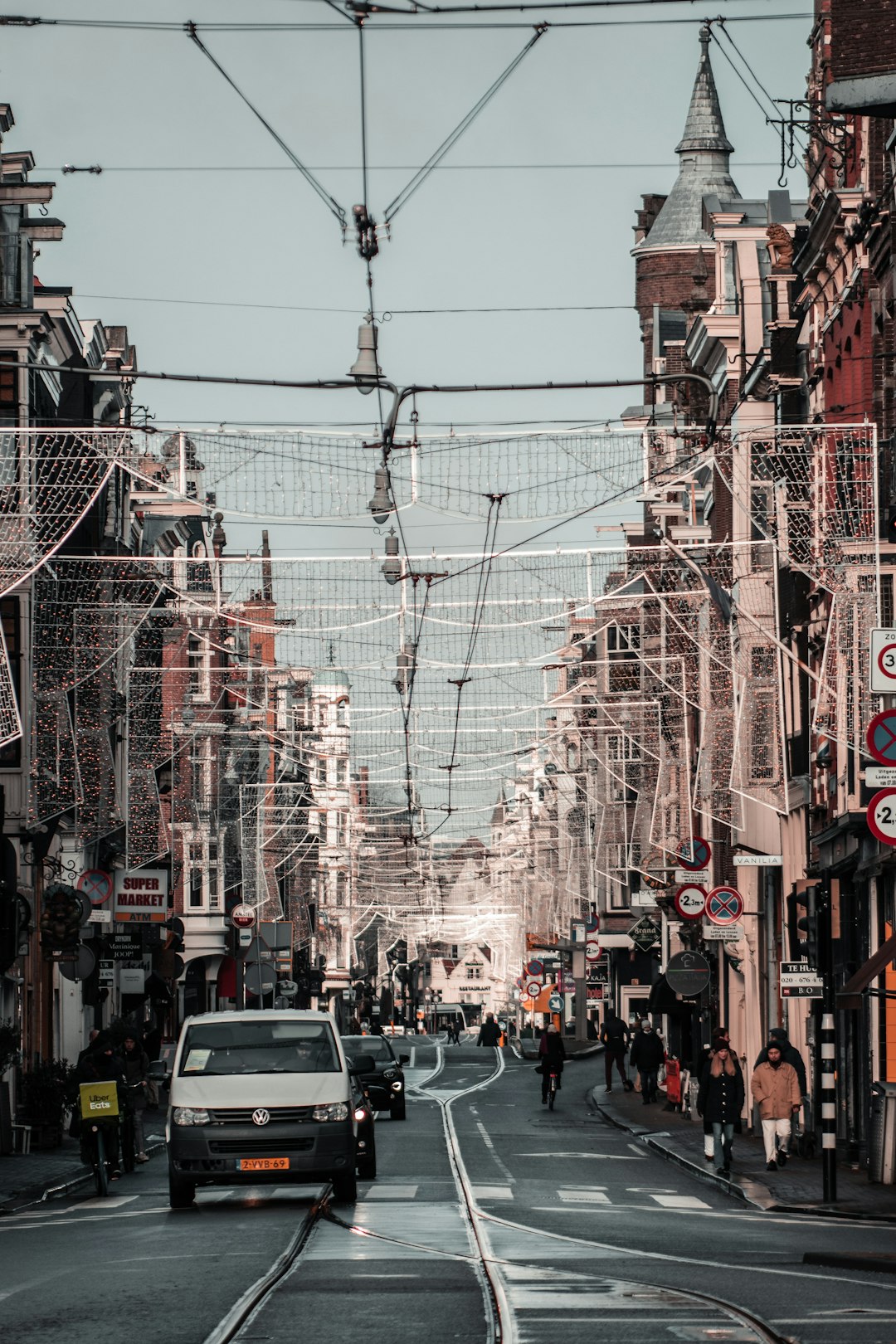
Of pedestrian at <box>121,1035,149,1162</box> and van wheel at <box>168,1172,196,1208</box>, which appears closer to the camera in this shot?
van wheel at <box>168,1172,196,1208</box>

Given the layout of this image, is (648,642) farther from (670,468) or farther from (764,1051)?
(670,468)

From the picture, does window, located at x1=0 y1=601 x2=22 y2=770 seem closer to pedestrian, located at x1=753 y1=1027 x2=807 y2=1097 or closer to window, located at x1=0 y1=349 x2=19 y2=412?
window, located at x1=0 y1=349 x2=19 y2=412

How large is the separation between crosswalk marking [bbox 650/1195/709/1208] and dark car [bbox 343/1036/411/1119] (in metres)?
18.8

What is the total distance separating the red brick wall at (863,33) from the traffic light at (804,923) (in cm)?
1176

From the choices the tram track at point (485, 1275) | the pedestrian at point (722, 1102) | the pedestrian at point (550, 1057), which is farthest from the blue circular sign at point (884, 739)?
the pedestrian at point (550, 1057)

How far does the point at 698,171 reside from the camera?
73.2 m

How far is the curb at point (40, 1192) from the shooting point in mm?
25781

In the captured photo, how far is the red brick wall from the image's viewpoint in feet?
113

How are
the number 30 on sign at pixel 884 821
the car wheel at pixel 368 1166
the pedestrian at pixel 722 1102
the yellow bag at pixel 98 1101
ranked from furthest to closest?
the pedestrian at pixel 722 1102 < the yellow bag at pixel 98 1101 < the car wheel at pixel 368 1166 < the number 30 on sign at pixel 884 821

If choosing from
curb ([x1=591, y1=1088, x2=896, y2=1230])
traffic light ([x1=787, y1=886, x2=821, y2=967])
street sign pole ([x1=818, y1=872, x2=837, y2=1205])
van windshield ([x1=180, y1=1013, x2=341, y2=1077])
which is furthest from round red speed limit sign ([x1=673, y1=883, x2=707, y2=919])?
van windshield ([x1=180, y1=1013, x2=341, y2=1077])

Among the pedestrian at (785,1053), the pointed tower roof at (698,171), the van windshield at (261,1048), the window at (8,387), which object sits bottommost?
the pedestrian at (785,1053)

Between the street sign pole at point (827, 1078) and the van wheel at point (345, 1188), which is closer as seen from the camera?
the van wheel at point (345, 1188)

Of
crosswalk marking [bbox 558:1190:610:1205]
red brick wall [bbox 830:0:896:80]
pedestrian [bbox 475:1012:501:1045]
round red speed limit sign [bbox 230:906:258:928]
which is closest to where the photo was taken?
crosswalk marking [bbox 558:1190:610:1205]

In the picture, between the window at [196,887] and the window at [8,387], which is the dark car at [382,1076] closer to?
the window at [8,387]
